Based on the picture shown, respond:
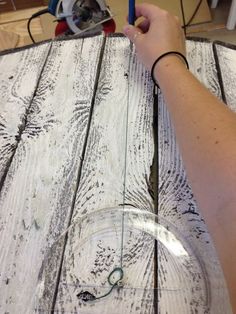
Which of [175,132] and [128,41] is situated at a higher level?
[128,41]

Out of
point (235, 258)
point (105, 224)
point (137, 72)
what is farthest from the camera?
point (137, 72)

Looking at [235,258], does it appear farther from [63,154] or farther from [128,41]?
[128,41]

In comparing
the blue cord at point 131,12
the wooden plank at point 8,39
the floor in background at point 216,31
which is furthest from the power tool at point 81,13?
the floor in background at point 216,31

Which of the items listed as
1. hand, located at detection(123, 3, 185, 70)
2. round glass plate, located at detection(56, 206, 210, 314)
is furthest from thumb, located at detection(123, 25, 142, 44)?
round glass plate, located at detection(56, 206, 210, 314)

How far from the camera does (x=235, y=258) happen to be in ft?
1.07

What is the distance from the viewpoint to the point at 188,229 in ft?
1.38

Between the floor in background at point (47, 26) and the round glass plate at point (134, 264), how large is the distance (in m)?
0.77

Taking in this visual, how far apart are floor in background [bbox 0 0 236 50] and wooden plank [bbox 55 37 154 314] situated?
542 millimetres

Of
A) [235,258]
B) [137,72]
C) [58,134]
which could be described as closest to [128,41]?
[137,72]

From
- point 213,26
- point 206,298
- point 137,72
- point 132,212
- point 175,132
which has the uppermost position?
point 213,26

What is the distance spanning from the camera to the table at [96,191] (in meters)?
0.39

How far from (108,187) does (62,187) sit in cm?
6

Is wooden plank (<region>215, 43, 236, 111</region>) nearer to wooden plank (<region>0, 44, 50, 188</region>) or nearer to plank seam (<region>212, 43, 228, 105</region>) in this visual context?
plank seam (<region>212, 43, 228, 105</region>)

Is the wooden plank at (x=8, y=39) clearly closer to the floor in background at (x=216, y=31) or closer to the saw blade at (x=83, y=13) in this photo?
the saw blade at (x=83, y=13)
